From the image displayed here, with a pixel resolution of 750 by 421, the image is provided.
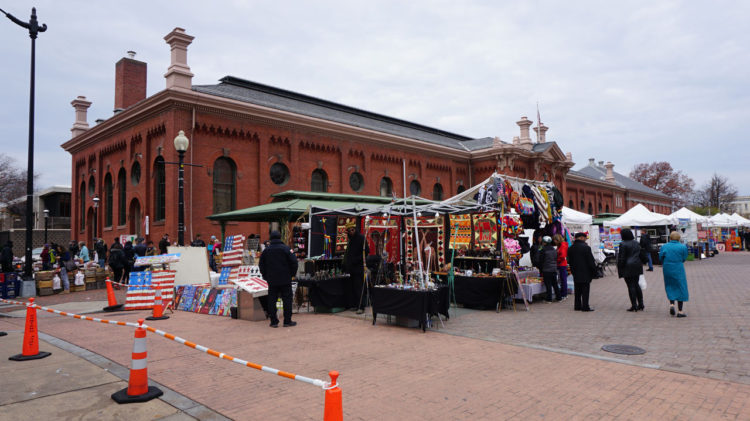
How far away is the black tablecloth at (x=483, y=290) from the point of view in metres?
11.1

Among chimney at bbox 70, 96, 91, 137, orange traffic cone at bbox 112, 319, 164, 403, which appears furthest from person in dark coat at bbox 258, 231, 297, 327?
chimney at bbox 70, 96, 91, 137

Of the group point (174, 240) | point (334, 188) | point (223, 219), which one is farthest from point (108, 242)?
→ point (334, 188)

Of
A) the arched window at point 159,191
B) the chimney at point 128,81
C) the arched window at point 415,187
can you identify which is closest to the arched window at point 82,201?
the chimney at point 128,81

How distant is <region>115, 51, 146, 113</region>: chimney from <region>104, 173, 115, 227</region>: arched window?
502 centimetres

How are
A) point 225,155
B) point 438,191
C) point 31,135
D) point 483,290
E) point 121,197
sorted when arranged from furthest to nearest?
point 438,191, point 121,197, point 225,155, point 31,135, point 483,290

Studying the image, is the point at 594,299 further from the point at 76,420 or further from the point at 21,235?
the point at 21,235

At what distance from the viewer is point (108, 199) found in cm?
2858

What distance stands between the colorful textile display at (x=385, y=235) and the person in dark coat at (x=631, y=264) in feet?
18.2

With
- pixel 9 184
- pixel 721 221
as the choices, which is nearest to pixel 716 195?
pixel 721 221

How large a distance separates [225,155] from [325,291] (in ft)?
48.4

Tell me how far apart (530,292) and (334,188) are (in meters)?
17.7

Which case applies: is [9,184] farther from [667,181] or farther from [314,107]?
[667,181]

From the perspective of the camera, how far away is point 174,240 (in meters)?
21.2

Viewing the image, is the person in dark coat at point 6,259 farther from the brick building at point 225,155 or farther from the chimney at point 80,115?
the chimney at point 80,115
